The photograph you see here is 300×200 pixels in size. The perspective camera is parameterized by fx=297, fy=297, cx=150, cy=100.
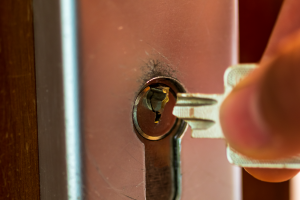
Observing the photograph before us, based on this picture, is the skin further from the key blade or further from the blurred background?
the blurred background

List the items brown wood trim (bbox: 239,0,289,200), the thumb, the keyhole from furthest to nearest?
brown wood trim (bbox: 239,0,289,200) < the keyhole < the thumb

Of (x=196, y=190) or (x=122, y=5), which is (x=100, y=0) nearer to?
(x=122, y=5)

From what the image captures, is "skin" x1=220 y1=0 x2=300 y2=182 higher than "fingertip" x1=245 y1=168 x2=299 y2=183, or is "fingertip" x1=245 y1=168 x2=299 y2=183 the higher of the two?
"skin" x1=220 y1=0 x2=300 y2=182

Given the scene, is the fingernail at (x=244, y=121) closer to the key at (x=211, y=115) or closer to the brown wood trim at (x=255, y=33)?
the key at (x=211, y=115)

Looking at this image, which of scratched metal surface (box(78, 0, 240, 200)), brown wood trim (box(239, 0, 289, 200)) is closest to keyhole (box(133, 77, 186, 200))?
scratched metal surface (box(78, 0, 240, 200))

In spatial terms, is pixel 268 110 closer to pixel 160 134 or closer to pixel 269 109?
pixel 269 109

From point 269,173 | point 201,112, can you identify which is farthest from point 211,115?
point 269,173
